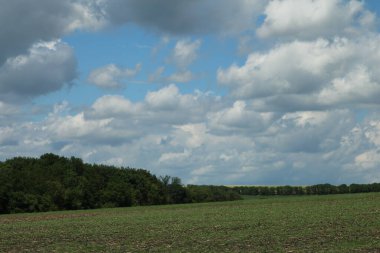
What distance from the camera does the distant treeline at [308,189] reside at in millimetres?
150125

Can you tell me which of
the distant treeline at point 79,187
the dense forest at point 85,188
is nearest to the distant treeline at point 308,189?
the dense forest at point 85,188

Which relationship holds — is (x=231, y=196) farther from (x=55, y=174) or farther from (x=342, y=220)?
(x=342, y=220)

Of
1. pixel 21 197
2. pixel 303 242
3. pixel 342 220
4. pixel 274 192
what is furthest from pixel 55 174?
pixel 303 242

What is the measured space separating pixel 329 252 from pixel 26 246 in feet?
56.2

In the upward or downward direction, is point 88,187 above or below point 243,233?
above

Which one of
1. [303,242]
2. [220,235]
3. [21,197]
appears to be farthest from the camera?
[21,197]

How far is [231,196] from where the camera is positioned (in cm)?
15275

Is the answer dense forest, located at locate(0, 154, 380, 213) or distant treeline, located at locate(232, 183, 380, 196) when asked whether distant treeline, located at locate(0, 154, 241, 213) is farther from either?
distant treeline, located at locate(232, 183, 380, 196)

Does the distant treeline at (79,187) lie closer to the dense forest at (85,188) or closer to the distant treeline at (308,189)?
the dense forest at (85,188)

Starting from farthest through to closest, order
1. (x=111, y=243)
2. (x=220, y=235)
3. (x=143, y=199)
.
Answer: (x=143, y=199) < (x=220, y=235) < (x=111, y=243)

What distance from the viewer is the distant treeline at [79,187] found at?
4218 inches

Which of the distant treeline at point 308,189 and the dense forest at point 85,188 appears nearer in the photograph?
the dense forest at point 85,188

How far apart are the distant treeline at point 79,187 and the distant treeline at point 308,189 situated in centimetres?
1998

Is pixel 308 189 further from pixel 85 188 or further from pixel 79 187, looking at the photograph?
pixel 79 187
